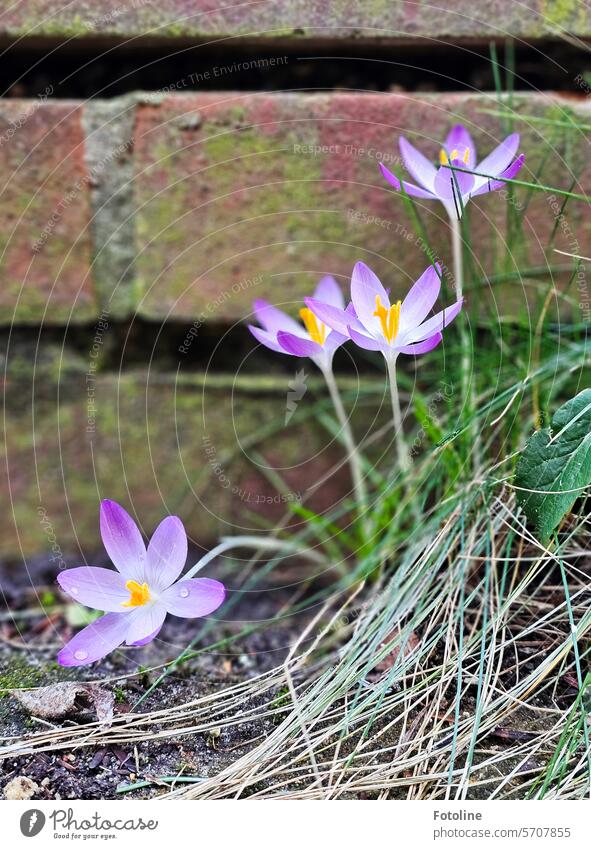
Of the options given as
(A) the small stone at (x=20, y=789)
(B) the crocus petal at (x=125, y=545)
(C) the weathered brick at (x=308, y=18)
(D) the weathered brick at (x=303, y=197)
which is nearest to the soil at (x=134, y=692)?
(A) the small stone at (x=20, y=789)

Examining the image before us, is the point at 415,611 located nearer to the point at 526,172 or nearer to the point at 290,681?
the point at 290,681

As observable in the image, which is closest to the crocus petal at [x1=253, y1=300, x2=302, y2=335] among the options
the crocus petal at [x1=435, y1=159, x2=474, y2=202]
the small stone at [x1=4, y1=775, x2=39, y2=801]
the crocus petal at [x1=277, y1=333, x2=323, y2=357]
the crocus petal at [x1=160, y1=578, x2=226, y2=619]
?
the crocus petal at [x1=277, y1=333, x2=323, y2=357]

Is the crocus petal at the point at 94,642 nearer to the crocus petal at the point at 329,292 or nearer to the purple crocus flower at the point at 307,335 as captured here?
the purple crocus flower at the point at 307,335

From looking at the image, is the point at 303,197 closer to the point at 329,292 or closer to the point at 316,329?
the point at 329,292

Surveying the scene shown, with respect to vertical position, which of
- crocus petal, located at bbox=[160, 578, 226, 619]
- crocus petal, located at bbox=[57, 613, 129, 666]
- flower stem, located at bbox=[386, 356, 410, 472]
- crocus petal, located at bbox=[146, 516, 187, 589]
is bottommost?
crocus petal, located at bbox=[57, 613, 129, 666]

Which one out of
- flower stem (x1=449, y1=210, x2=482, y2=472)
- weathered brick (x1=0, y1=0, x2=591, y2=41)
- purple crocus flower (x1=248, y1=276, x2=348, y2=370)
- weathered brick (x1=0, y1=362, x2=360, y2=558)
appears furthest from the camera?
weathered brick (x1=0, y1=362, x2=360, y2=558)

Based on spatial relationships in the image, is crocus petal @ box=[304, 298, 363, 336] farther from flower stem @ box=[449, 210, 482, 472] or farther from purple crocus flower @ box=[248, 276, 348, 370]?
flower stem @ box=[449, 210, 482, 472]
